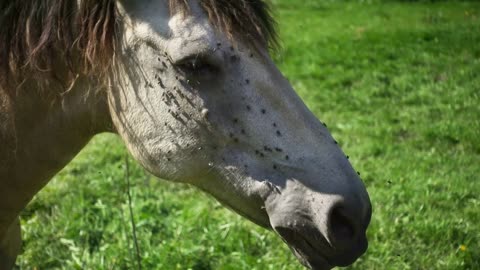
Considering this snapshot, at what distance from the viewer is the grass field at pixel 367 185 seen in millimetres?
3604

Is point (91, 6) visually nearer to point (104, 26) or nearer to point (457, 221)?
point (104, 26)

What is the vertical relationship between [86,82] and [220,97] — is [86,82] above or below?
above

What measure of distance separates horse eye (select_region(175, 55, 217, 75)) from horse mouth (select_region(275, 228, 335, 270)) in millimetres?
563

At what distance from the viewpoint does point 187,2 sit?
1.85 meters

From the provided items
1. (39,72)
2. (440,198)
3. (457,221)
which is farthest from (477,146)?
(39,72)

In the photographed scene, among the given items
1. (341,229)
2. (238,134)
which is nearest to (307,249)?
(341,229)

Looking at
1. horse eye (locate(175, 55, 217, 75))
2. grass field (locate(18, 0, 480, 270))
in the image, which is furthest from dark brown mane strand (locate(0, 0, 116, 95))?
grass field (locate(18, 0, 480, 270))

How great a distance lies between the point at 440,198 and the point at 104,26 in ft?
10.4

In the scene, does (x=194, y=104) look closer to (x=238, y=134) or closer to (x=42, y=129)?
(x=238, y=134)

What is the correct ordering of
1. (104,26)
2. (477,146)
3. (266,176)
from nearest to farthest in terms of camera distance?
1. (266,176)
2. (104,26)
3. (477,146)

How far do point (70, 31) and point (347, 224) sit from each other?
45.4 inches

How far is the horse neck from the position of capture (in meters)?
2.04

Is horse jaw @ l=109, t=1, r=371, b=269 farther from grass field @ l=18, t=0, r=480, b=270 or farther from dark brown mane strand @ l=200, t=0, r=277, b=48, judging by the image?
grass field @ l=18, t=0, r=480, b=270

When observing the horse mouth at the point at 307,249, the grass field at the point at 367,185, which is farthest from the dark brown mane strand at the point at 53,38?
the horse mouth at the point at 307,249
